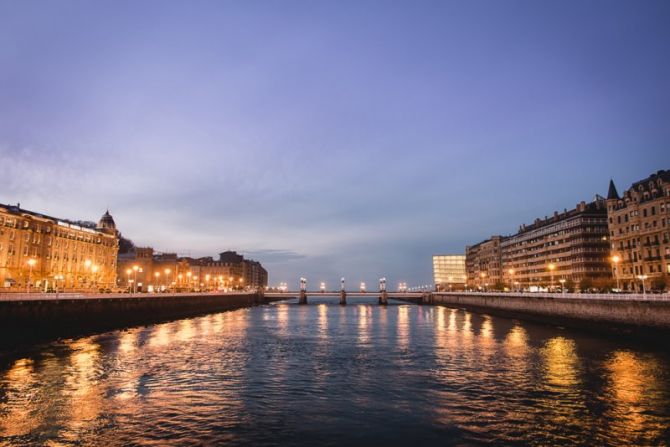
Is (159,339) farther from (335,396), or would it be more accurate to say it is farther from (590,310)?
(590,310)

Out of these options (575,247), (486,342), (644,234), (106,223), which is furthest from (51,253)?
(575,247)

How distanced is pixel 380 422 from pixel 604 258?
155674 mm

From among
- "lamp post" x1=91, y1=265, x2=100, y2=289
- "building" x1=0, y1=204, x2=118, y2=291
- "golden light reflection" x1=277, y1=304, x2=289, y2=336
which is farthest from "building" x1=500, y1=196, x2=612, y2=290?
"building" x1=0, y1=204, x2=118, y2=291

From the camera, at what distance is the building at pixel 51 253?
107375 mm

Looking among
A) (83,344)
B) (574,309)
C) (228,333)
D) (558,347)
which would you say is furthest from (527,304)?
(83,344)

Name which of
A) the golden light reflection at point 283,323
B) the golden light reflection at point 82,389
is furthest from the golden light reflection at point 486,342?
the golden light reflection at point 82,389

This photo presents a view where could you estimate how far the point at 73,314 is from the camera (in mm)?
63469

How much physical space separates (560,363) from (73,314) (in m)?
58.3

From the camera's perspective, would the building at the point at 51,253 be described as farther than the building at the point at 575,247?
No

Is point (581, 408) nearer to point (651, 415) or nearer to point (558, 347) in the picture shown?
point (651, 415)

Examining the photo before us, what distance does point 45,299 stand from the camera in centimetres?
5662

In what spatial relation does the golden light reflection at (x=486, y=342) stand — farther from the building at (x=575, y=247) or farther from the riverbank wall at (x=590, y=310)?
the building at (x=575, y=247)

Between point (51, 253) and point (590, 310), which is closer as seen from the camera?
point (590, 310)

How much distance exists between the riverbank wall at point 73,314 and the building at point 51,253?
766 inches
